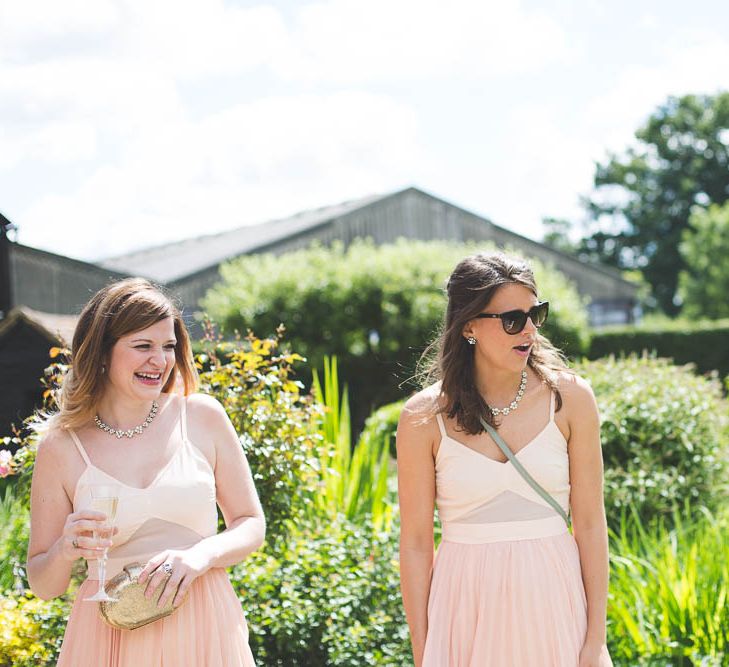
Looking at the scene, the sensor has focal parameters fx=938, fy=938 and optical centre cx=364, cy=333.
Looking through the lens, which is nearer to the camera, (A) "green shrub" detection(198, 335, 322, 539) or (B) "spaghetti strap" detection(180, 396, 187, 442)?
(B) "spaghetti strap" detection(180, 396, 187, 442)

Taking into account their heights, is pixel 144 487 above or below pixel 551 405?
below

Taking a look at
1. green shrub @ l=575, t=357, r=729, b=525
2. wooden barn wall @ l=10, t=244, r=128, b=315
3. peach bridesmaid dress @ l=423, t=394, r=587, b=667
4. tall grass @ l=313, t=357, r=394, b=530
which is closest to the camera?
peach bridesmaid dress @ l=423, t=394, r=587, b=667

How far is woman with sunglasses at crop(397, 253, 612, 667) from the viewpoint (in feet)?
8.77

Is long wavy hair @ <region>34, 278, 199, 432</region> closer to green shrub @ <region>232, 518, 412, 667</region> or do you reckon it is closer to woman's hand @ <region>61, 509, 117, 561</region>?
woman's hand @ <region>61, 509, 117, 561</region>

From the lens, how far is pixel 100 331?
2727mm

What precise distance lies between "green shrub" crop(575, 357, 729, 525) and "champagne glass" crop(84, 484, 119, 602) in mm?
4100

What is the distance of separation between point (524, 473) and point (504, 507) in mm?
118

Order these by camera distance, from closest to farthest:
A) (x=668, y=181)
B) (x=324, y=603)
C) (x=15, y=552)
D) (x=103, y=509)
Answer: (x=103, y=509) → (x=324, y=603) → (x=15, y=552) → (x=668, y=181)

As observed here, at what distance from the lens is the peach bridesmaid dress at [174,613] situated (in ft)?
8.54

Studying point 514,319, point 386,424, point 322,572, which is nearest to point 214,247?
point 386,424

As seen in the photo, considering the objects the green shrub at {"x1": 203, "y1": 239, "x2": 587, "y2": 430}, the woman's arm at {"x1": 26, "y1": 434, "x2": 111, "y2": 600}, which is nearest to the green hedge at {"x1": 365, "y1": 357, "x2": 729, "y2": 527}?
the woman's arm at {"x1": 26, "y1": 434, "x2": 111, "y2": 600}

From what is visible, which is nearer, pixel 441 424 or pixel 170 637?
pixel 170 637

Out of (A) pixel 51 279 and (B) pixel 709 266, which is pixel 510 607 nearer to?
(A) pixel 51 279

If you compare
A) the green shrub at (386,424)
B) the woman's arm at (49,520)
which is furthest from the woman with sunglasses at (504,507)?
the green shrub at (386,424)
